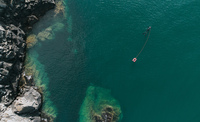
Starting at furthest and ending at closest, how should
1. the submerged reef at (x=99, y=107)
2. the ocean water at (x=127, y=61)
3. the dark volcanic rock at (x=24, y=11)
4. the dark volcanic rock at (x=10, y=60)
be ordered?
the ocean water at (x=127, y=61) < the submerged reef at (x=99, y=107) < the dark volcanic rock at (x=24, y=11) < the dark volcanic rock at (x=10, y=60)

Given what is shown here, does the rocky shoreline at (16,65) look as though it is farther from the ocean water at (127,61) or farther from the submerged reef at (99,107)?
the submerged reef at (99,107)

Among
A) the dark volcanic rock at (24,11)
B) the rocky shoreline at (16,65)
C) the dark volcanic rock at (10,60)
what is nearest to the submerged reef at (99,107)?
the rocky shoreline at (16,65)

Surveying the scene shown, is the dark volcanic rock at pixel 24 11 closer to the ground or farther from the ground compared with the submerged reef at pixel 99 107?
farther from the ground

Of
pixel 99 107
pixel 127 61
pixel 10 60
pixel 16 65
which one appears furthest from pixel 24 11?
pixel 99 107

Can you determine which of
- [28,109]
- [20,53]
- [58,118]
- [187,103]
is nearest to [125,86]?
[187,103]

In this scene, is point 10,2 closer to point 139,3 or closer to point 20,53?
point 20,53

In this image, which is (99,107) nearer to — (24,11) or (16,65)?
(16,65)

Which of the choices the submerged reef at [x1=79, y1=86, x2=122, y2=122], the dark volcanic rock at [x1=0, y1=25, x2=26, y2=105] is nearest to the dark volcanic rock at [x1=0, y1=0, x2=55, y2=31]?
the dark volcanic rock at [x1=0, y1=25, x2=26, y2=105]

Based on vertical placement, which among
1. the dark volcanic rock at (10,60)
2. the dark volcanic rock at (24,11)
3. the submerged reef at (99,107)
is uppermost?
the dark volcanic rock at (24,11)
